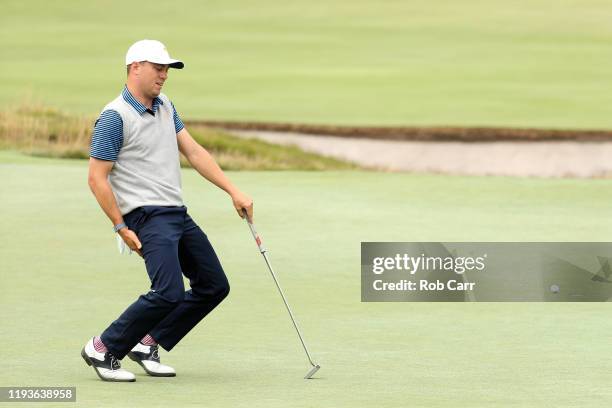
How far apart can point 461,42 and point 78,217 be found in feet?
60.1

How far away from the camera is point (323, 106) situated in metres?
24.2

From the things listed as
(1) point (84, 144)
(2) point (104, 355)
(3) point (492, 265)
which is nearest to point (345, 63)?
(1) point (84, 144)

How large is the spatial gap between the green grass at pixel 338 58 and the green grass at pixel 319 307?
772 cm

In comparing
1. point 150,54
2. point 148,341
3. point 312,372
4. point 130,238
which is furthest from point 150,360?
point 150,54

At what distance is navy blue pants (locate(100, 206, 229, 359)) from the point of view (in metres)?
7.22

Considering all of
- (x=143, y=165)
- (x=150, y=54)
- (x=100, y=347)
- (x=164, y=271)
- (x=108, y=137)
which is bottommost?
(x=100, y=347)

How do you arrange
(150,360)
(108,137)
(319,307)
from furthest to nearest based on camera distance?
(319,307), (150,360), (108,137)

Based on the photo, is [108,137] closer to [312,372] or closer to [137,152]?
[137,152]

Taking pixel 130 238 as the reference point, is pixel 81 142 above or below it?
below

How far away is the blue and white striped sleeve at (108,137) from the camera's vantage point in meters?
7.15

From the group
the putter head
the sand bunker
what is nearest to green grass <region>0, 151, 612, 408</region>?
the putter head

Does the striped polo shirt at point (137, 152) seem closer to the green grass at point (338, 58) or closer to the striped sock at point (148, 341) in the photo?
the striped sock at point (148, 341)

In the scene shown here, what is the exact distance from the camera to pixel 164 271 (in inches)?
284

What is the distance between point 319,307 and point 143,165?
9.11 ft
